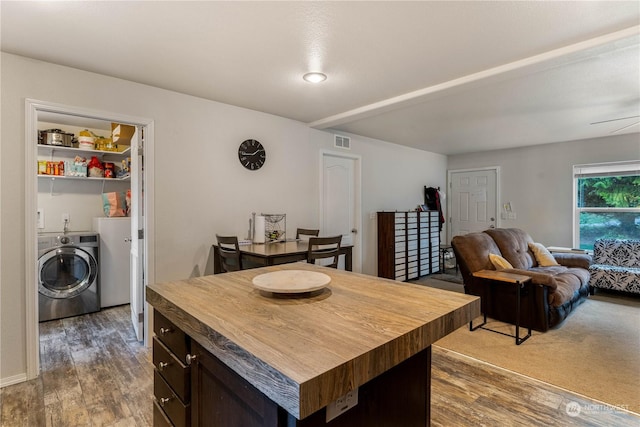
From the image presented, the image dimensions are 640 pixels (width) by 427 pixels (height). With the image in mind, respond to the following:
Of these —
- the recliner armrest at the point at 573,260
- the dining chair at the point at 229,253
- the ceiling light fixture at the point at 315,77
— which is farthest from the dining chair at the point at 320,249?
the recliner armrest at the point at 573,260

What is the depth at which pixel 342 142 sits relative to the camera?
4559 millimetres

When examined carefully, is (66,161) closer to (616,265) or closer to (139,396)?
(139,396)

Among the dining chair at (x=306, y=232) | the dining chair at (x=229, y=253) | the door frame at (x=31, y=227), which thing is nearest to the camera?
the door frame at (x=31, y=227)

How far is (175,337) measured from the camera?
123 centimetres

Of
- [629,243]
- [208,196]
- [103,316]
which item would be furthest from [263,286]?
[629,243]

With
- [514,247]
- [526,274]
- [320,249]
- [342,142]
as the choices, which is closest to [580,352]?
[526,274]

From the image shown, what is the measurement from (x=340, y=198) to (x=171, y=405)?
361 centimetres

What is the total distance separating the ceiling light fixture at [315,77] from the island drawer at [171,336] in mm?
2080

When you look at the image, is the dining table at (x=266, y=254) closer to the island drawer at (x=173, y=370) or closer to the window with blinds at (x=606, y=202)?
the island drawer at (x=173, y=370)

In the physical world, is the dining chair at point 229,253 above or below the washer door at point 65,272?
above

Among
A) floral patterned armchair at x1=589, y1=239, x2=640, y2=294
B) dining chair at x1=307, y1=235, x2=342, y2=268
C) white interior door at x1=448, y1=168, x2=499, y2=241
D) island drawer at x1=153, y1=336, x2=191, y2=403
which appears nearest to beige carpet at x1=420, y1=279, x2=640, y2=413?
floral patterned armchair at x1=589, y1=239, x2=640, y2=294

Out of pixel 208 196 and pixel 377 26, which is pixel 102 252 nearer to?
pixel 208 196

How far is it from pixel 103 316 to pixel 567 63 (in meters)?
5.07

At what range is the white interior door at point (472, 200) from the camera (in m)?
6.10
